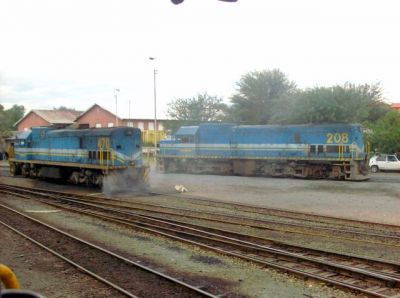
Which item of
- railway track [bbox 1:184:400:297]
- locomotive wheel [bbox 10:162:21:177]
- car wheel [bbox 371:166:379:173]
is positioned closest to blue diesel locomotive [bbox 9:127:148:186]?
locomotive wheel [bbox 10:162:21:177]

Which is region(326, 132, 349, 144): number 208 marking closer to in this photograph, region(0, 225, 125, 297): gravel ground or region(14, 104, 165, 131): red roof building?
region(0, 225, 125, 297): gravel ground

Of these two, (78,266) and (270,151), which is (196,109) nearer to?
(270,151)

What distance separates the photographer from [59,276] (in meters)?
8.12

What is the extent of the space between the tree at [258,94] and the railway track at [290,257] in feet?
127

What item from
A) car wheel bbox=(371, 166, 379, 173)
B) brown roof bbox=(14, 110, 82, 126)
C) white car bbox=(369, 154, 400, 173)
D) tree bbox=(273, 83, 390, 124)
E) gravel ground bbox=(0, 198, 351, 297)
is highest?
brown roof bbox=(14, 110, 82, 126)

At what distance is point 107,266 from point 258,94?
4507cm

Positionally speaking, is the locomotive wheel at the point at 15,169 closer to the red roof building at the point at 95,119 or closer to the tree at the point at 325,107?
the tree at the point at 325,107

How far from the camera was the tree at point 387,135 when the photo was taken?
1468 inches

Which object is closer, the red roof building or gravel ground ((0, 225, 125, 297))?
gravel ground ((0, 225, 125, 297))

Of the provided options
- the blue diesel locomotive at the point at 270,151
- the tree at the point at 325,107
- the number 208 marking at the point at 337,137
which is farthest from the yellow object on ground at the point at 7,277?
the tree at the point at 325,107

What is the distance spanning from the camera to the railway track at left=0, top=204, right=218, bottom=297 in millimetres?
7180

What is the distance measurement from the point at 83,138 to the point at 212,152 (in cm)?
1292

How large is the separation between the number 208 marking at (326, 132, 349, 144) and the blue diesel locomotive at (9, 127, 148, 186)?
41.3 feet

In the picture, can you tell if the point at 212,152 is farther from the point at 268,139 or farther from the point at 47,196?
the point at 47,196
